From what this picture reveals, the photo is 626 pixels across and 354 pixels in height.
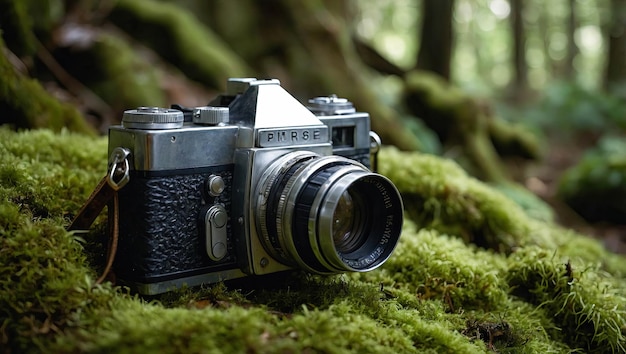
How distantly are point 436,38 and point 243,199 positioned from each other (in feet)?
19.7

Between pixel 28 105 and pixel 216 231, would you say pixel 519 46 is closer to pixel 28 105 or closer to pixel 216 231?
pixel 28 105

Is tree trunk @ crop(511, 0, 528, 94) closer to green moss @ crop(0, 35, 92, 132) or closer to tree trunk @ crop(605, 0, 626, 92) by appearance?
tree trunk @ crop(605, 0, 626, 92)

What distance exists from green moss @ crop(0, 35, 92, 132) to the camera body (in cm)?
106

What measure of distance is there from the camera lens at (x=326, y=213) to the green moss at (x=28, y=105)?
4.62 feet

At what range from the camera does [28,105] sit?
10.0 ft

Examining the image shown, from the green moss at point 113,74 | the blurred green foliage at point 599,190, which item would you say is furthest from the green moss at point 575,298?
the blurred green foliage at point 599,190

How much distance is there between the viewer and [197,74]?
4582 millimetres

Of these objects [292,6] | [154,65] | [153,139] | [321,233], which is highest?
[292,6]

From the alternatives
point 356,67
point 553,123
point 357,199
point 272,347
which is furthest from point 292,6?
point 553,123

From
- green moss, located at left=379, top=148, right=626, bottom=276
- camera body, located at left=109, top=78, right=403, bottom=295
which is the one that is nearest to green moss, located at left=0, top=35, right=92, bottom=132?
camera body, located at left=109, top=78, right=403, bottom=295

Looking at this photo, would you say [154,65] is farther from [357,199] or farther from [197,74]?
[357,199]

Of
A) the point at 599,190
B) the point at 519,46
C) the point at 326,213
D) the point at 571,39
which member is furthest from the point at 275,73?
the point at 571,39

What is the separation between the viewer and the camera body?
6.72 ft

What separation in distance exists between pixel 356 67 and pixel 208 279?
11.7 ft
